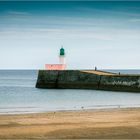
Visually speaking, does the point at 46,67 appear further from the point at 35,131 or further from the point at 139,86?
the point at 35,131

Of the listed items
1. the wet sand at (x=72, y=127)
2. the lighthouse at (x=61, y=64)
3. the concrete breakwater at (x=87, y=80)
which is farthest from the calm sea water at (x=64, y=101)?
the lighthouse at (x=61, y=64)

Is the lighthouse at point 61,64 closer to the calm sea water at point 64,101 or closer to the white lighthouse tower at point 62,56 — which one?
the white lighthouse tower at point 62,56

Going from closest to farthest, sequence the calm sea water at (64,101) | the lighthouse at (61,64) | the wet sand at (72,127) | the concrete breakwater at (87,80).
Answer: the wet sand at (72,127)
the calm sea water at (64,101)
the concrete breakwater at (87,80)
the lighthouse at (61,64)

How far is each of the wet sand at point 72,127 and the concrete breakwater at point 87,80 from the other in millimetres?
24214

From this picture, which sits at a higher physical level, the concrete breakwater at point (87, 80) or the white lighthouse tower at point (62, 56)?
the white lighthouse tower at point (62, 56)

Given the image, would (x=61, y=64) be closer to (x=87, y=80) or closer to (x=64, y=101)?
(x=87, y=80)

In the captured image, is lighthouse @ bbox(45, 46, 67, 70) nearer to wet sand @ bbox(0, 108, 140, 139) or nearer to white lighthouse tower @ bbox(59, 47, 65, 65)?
white lighthouse tower @ bbox(59, 47, 65, 65)

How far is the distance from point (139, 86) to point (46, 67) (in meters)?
12.7

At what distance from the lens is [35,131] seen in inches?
539

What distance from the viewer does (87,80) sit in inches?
1818

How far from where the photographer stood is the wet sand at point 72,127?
12.8 meters

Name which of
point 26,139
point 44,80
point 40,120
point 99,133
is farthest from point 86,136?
point 44,80

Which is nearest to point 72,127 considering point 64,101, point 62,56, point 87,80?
point 64,101

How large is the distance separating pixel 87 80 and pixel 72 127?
31737mm
